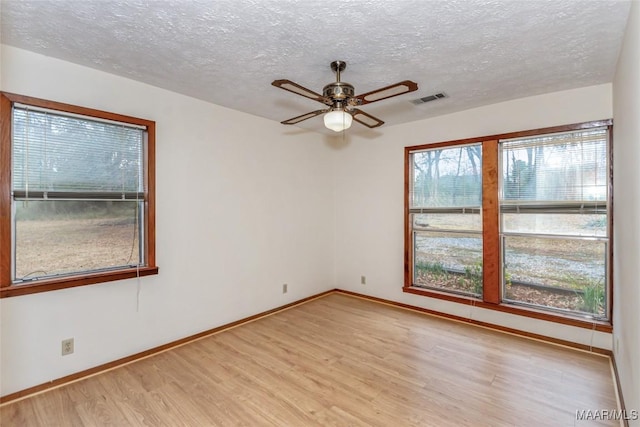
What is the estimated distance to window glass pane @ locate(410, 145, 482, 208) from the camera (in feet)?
12.0

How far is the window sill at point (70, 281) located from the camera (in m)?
2.19

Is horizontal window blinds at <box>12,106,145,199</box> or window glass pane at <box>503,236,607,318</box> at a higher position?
horizontal window blinds at <box>12,106,145,199</box>

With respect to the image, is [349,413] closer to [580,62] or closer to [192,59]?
[192,59]

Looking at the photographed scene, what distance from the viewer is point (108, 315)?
2658 millimetres

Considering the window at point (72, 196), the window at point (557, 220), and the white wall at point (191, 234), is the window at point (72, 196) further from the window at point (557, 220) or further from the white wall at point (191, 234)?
the window at point (557, 220)

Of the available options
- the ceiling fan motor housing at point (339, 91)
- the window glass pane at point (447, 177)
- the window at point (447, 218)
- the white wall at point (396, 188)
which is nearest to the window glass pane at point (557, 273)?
the white wall at point (396, 188)

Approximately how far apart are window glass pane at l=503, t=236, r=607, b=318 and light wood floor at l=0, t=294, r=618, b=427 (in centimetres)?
48

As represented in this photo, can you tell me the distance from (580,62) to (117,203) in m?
4.17

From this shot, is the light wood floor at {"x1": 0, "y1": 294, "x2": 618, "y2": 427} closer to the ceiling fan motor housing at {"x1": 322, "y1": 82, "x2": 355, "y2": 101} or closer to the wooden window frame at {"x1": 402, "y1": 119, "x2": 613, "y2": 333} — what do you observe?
the wooden window frame at {"x1": 402, "y1": 119, "x2": 613, "y2": 333}

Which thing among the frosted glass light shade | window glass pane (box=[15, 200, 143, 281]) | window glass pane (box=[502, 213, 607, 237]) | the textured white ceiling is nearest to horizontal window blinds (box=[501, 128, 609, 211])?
window glass pane (box=[502, 213, 607, 237])

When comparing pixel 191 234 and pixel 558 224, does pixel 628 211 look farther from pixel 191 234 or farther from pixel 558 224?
pixel 191 234

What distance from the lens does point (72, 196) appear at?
2488 millimetres

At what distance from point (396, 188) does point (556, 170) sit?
1821 mm

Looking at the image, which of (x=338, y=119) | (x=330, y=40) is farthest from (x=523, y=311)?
(x=330, y=40)
